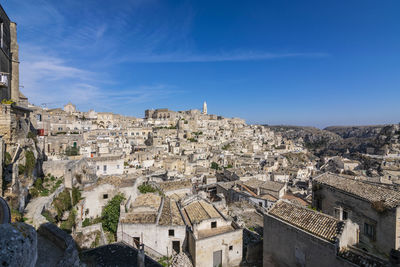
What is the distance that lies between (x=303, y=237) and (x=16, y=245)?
36.0 feet

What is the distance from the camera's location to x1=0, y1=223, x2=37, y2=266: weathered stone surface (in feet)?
6.55

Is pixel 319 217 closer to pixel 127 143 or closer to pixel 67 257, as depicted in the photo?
pixel 67 257

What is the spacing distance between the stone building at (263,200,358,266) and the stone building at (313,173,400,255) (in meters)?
1.34

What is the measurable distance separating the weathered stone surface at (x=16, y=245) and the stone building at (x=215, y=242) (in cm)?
1149

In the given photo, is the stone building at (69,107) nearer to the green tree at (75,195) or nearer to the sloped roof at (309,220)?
the green tree at (75,195)

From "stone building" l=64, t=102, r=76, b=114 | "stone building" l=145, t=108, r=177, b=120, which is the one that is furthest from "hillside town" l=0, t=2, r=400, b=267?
"stone building" l=145, t=108, r=177, b=120

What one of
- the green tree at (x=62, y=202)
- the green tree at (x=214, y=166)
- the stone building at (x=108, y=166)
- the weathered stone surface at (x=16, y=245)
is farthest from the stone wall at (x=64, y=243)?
the green tree at (x=214, y=166)

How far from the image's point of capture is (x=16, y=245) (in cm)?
212

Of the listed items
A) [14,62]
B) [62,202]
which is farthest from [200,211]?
[14,62]

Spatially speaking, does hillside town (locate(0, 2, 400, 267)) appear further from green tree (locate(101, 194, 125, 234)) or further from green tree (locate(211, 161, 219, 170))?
green tree (locate(211, 161, 219, 170))

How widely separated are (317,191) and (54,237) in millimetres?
14545

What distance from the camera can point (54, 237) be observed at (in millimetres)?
7355

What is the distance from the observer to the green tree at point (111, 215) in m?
15.3

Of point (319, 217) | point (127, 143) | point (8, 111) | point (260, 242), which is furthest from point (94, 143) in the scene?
point (319, 217)
